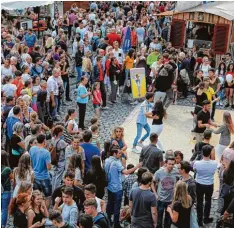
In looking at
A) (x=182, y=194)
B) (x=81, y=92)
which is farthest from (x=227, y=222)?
(x=81, y=92)

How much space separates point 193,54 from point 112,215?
978cm

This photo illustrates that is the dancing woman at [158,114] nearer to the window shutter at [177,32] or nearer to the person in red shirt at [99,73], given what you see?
the person in red shirt at [99,73]

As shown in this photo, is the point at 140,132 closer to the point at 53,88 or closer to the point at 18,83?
the point at 53,88

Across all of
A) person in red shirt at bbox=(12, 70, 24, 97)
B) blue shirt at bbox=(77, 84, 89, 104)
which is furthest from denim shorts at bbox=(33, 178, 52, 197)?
blue shirt at bbox=(77, 84, 89, 104)

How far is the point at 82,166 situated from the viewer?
8.12 m

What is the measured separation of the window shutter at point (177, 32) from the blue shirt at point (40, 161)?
13.2 metres

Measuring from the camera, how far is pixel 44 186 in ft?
27.7

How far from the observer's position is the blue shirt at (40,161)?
8.21 m

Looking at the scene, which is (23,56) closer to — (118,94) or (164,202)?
(118,94)

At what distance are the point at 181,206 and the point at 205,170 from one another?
4.54 ft

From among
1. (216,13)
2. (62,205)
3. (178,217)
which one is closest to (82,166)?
(62,205)

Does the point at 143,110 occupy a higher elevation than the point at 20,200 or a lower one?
higher

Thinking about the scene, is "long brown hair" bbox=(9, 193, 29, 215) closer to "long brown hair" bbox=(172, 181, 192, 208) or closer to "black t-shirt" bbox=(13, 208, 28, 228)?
"black t-shirt" bbox=(13, 208, 28, 228)

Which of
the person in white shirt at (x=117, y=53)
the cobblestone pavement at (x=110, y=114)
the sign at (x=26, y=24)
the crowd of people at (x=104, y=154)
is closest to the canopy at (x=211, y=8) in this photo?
the crowd of people at (x=104, y=154)
